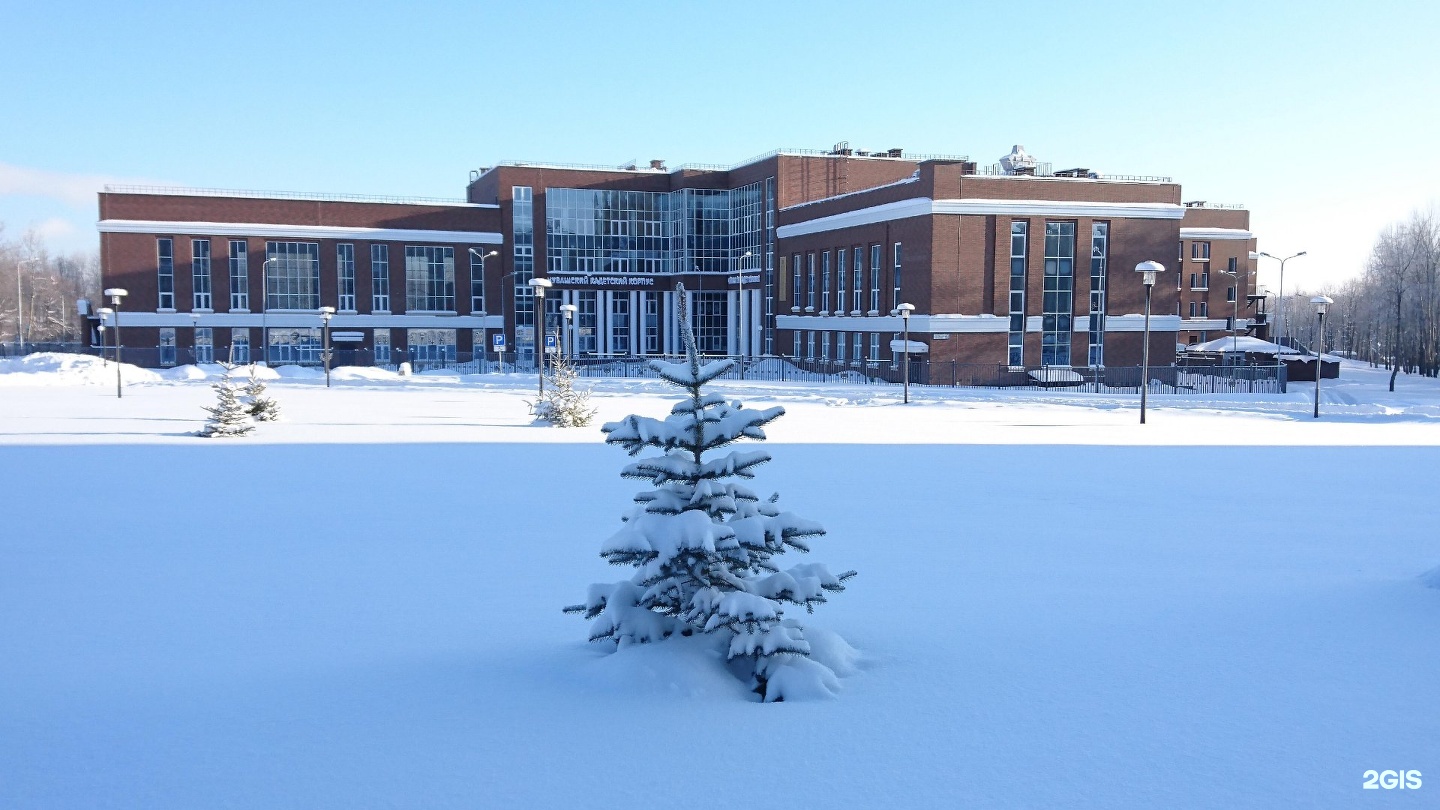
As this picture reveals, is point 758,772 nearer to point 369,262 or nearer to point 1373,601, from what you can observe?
point 1373,601

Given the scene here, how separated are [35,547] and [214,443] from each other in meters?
10.5

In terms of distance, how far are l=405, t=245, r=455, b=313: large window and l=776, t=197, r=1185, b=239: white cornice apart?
100 ft

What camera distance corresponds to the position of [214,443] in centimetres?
2045

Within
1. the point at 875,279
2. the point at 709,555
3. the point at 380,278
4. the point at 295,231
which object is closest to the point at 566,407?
the point at 709,555

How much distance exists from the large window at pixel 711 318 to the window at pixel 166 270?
3450 cm

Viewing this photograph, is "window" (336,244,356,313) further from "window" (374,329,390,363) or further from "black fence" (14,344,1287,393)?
"black fence" (14,344,1287,393)

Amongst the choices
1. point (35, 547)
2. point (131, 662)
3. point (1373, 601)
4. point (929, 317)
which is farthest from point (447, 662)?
point (929, 317)

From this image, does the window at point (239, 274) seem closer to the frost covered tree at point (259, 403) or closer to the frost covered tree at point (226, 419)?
the frost covered tree at point (259, 403)

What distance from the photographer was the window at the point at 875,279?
5459 cm

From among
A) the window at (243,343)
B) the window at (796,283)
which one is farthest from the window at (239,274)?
the window at (796,283)

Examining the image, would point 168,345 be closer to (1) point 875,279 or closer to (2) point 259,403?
(1) point 875,279

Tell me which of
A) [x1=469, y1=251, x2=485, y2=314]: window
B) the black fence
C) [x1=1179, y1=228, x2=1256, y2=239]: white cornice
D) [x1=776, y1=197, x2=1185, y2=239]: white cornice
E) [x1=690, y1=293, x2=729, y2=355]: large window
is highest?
[x1=1179, y1=228, x2=1256, y2=239]: white cornice

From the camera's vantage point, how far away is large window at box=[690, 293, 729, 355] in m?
72.5

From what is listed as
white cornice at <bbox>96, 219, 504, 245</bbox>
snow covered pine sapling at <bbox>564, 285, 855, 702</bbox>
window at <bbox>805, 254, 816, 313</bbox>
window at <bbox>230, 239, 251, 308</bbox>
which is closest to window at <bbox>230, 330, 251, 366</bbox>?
window at <bbox>230, 239, 251, 308</bbox>
